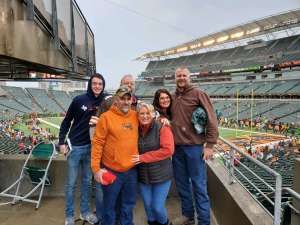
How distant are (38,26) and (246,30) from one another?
166 feet

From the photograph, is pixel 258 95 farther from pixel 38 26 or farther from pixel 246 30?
pixel 38 26

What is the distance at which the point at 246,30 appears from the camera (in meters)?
49.2

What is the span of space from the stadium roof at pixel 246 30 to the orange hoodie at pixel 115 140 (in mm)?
41717

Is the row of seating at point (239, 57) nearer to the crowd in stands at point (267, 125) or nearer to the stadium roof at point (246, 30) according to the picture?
the stadium roof at point (246, 30)

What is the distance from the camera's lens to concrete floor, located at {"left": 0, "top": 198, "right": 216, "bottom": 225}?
397 centimetres

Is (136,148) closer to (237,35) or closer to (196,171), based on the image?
(196,171)

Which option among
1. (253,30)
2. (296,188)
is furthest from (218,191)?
(253,30)

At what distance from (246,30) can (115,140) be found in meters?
50.7

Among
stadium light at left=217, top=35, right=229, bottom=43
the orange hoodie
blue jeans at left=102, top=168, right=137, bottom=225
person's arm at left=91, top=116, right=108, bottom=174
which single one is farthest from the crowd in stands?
person's arm at left=91, top=116, right=108, bottom=174

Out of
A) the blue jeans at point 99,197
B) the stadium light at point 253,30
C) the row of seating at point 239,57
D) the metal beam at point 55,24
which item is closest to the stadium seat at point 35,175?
the blue jeans at point 99,197

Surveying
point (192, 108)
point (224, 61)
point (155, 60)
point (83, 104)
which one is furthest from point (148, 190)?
point (155, 60)

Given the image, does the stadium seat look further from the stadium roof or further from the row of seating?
the row of seating

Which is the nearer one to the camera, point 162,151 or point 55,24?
point 162,151

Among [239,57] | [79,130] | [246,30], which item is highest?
[246,30]
